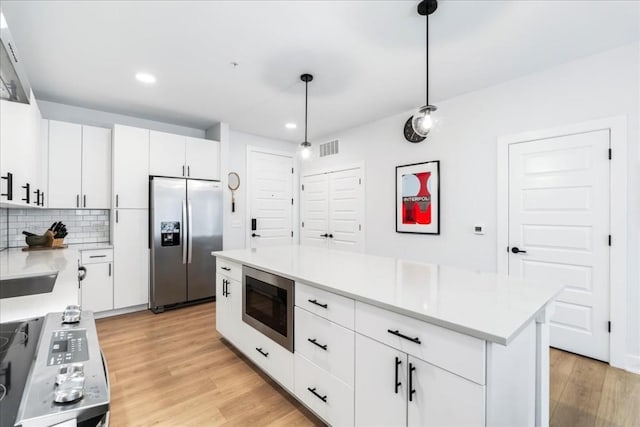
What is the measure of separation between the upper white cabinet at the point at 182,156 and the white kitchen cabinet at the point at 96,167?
19.8 inches

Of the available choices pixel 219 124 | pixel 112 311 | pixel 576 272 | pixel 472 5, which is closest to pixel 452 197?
pixel 576 272

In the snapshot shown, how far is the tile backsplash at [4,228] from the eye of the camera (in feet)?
10.5

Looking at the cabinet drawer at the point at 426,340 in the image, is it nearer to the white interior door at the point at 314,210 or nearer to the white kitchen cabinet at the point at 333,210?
the white kitchen cabinet at the point at 333,210

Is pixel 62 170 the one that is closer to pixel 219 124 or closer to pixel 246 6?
pixel 219 124

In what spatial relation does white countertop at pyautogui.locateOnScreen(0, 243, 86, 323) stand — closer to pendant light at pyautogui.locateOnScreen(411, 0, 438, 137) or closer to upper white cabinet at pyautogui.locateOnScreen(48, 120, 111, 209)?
upper white cabinet at pyautogui.locateOnScreen(48, 120, 111, 209)

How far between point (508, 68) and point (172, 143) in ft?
13.1

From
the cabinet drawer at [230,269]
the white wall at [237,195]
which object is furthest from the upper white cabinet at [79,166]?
the cabinet drawer at [230,269]

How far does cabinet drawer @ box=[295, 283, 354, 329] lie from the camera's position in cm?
157

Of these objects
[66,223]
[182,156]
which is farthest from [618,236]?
[66,223]

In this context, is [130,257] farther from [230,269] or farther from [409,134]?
[409,134]

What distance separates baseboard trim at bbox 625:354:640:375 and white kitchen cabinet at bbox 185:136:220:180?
4.83 m

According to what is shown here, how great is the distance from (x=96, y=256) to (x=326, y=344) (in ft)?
10.7

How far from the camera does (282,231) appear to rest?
214 inches

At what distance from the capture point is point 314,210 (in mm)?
5332
